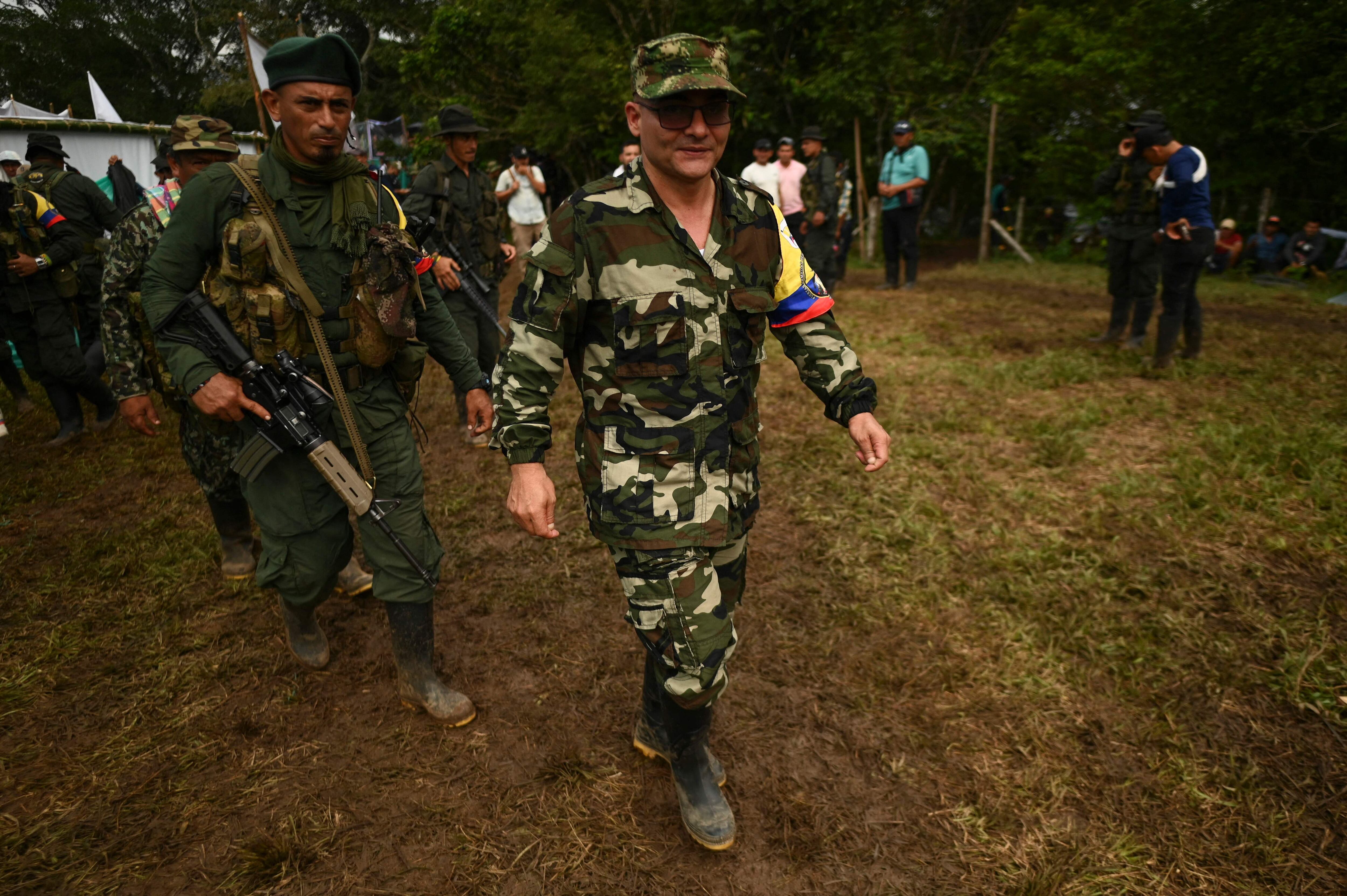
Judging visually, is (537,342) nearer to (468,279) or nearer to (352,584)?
(352,584)

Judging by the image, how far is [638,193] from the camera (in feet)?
6.73

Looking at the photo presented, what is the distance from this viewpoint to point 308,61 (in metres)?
2.39

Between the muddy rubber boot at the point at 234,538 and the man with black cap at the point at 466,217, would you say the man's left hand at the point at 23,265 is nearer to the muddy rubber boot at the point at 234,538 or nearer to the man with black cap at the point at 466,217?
the man with black cap at the point at 466,217

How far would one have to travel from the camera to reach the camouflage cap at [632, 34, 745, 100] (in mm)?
1878

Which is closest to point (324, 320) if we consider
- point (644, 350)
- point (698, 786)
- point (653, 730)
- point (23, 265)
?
point (644, 350)

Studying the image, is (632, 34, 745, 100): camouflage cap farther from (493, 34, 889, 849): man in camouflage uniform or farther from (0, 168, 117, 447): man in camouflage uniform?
(0, 168, 117, 447): man in camouflage uniform

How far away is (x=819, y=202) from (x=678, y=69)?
799cm

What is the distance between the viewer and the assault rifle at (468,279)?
5.00m

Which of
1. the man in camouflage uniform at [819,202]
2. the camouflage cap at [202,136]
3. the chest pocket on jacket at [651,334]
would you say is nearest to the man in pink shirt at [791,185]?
the man in camouflage uniform at [819,202]

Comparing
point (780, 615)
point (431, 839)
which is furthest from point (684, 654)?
point (780, 615)

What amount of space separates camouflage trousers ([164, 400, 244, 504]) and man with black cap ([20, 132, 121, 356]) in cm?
306

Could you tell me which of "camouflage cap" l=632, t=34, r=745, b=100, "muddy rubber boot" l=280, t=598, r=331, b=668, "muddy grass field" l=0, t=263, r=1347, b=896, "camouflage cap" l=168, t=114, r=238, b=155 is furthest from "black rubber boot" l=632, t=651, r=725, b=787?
"camouflage cap" l=168, t=114, r=238, b=155

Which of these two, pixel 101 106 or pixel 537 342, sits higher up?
pixel 101 106

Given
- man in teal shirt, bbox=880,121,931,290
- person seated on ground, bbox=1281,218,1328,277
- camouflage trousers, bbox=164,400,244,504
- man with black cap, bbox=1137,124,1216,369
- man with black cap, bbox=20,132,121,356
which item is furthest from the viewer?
person seated on ground, bbox=1281,218,1328,277
